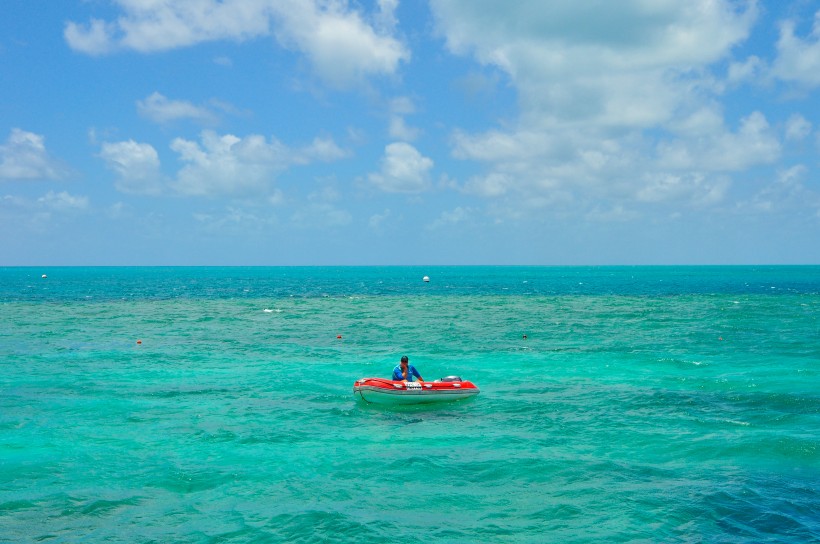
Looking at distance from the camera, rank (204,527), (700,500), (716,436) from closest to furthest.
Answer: (204,527), (700,500), (716,436)

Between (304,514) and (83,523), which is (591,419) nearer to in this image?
(304,514)

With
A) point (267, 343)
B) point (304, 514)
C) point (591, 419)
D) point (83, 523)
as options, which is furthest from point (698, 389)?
point (267, 343)

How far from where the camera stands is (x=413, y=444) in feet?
64.3

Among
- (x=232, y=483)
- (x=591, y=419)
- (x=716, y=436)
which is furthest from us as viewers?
(x=591, y=419)

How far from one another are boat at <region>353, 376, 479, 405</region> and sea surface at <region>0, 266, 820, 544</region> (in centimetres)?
46

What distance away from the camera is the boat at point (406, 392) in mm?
24266

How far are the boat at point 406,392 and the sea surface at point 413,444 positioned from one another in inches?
17.9

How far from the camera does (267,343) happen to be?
42156 millimetres

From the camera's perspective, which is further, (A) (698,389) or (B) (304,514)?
(A) (698,389)

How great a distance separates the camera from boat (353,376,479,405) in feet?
79.6

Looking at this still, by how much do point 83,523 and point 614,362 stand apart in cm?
2643

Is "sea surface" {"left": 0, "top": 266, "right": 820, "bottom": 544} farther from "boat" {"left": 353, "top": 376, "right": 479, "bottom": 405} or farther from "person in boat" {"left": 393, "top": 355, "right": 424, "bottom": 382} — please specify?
"person in boat" {"left": 393, "top": 355, "right": 424, "bottom": 382}

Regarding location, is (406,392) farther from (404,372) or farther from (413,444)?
(413,444)

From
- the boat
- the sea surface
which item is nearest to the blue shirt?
the boat
